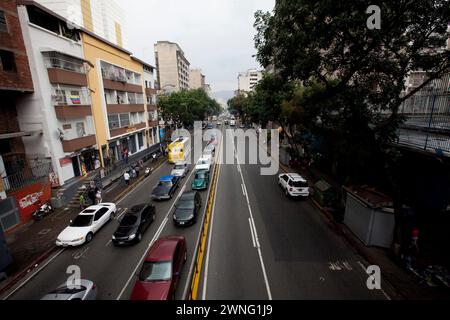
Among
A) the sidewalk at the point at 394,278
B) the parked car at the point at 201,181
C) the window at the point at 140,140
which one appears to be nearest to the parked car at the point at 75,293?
the sidewalk at the point at 394,278

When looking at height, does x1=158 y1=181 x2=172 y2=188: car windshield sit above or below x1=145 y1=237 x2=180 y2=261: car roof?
below

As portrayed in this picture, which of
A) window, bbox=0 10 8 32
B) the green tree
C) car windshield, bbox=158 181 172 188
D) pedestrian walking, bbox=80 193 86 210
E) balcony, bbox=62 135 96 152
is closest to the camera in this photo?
the green tree

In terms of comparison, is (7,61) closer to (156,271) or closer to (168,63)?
(156,271)

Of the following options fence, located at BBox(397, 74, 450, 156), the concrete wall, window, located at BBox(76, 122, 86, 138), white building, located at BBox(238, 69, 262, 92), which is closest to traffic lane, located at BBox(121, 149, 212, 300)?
the concrete wall

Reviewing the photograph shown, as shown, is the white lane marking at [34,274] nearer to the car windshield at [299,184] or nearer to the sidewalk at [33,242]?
the sidewalk at [33,242]

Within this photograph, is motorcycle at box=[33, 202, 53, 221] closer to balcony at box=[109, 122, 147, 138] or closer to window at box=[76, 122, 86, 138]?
window at box=[76, 122, 86, 138]

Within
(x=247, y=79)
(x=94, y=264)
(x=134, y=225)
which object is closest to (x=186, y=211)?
(x=134, y=225)

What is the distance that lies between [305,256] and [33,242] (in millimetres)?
16534

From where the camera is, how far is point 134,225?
44.0 feet

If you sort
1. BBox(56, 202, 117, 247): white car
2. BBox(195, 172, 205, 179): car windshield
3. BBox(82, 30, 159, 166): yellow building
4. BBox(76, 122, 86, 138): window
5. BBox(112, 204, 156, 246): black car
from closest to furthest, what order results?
1. BBox(112, 204, 156, 246): black car
2. BBox(56, 202, 117, 247): white car
3. BBox(195, 172, 205, 179): car windshield
4. BBox(76, 122, 86, 138): window
5. BBox(82, 30, 159, 166): yellow building

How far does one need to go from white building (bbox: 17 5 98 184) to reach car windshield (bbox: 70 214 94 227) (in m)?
7.85

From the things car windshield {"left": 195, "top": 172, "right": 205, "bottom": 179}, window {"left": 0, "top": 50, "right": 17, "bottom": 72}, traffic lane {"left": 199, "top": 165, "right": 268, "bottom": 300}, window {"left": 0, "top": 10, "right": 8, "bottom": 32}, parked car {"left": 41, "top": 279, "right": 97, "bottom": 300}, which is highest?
window {"left": 0, "top": 10, "right": 8, "bottom": 32}

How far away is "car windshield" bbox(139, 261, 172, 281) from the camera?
8823 millimetres
